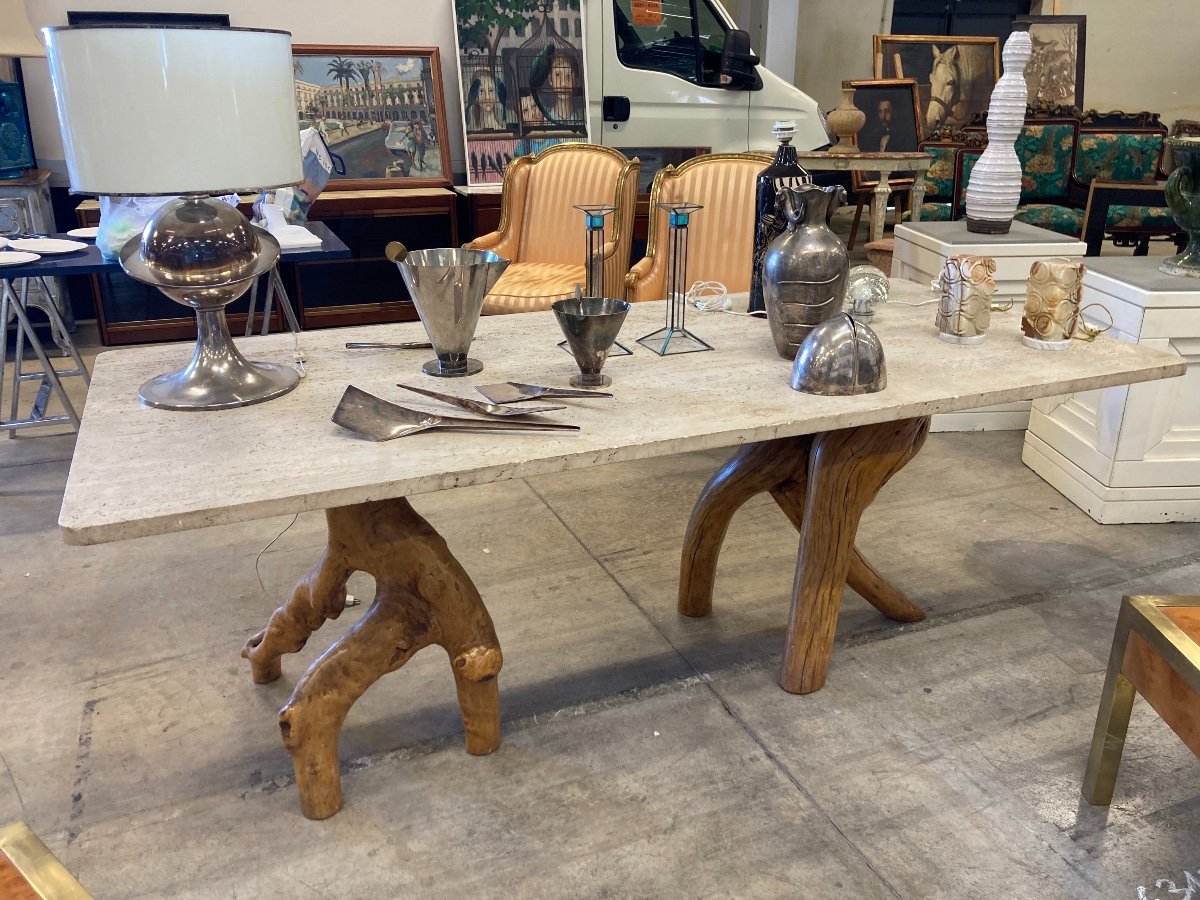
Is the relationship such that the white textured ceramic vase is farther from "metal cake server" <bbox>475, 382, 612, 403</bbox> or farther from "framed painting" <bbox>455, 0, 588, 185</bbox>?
"framed painting" <bbox>455, 0, 588, 185</bbox>

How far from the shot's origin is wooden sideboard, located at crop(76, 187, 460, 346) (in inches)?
173

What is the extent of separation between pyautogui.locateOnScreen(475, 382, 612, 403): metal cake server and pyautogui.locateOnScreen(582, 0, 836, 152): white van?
3783 millimetres

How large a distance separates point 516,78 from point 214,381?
Result: 3.83 metres

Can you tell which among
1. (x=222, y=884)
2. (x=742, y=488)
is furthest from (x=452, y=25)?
(x=222, y=884)

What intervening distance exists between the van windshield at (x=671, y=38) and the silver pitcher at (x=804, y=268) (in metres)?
3.50

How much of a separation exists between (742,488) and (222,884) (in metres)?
1.26

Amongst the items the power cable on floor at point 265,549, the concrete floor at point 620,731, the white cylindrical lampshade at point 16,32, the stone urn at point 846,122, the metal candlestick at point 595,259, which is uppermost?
the white cylindrical lampshade at point 16,32

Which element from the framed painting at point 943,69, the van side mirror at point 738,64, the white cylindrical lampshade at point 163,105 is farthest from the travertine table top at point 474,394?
the framed painting at point 943,69

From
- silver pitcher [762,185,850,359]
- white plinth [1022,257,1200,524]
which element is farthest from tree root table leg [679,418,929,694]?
white plinth [1022,257,1200,524]

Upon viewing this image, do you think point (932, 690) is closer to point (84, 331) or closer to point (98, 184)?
point (98, 184)

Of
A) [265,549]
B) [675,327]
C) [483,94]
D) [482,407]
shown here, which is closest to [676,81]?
[483,94]

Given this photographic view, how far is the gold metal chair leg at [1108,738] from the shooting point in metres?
1.56

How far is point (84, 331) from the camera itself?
15.6 ft

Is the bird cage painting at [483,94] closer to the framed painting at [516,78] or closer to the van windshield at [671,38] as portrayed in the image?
the framed painting at [516,78]
